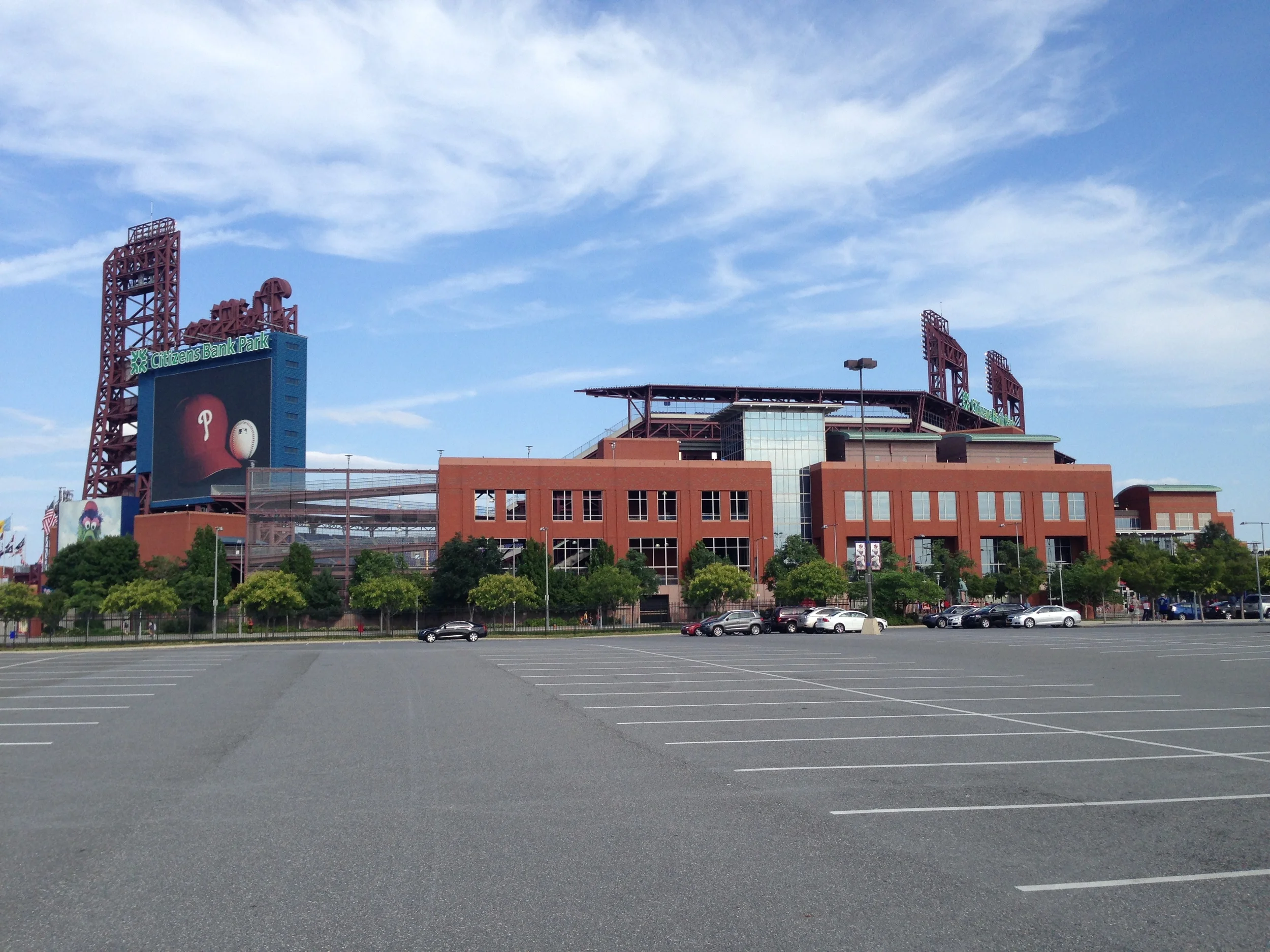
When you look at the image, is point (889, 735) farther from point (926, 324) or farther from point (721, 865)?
point (926, 324)

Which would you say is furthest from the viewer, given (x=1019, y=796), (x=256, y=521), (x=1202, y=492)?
(x=1202, y=492)

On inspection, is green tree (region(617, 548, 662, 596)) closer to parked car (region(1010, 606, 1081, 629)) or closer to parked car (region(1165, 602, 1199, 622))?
parked car (region(1010, 606, 1081, 629))

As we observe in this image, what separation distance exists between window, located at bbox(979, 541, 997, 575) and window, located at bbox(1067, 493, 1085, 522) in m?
7.95

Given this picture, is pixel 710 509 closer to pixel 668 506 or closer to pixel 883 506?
pixel 668 506

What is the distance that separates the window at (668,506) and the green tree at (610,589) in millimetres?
13866

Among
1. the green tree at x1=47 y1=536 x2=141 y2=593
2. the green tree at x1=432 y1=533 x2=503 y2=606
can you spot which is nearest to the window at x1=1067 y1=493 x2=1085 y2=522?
the green tree at x1=432 y1=533 x2=503 y2=606

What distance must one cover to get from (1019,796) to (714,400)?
10058 cm

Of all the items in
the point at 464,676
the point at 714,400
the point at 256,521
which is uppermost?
the point at 714,400

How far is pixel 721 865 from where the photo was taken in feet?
25.2

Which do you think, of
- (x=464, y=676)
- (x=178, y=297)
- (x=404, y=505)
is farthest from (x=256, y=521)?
(x=464, y=676)

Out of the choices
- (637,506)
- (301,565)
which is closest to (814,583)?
(637,506)

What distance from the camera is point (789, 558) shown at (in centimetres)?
8988

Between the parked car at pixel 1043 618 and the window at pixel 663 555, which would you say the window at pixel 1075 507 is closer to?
the window at pixel 663 555

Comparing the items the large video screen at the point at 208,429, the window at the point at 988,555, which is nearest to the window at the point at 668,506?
the window at the point at 988,555
